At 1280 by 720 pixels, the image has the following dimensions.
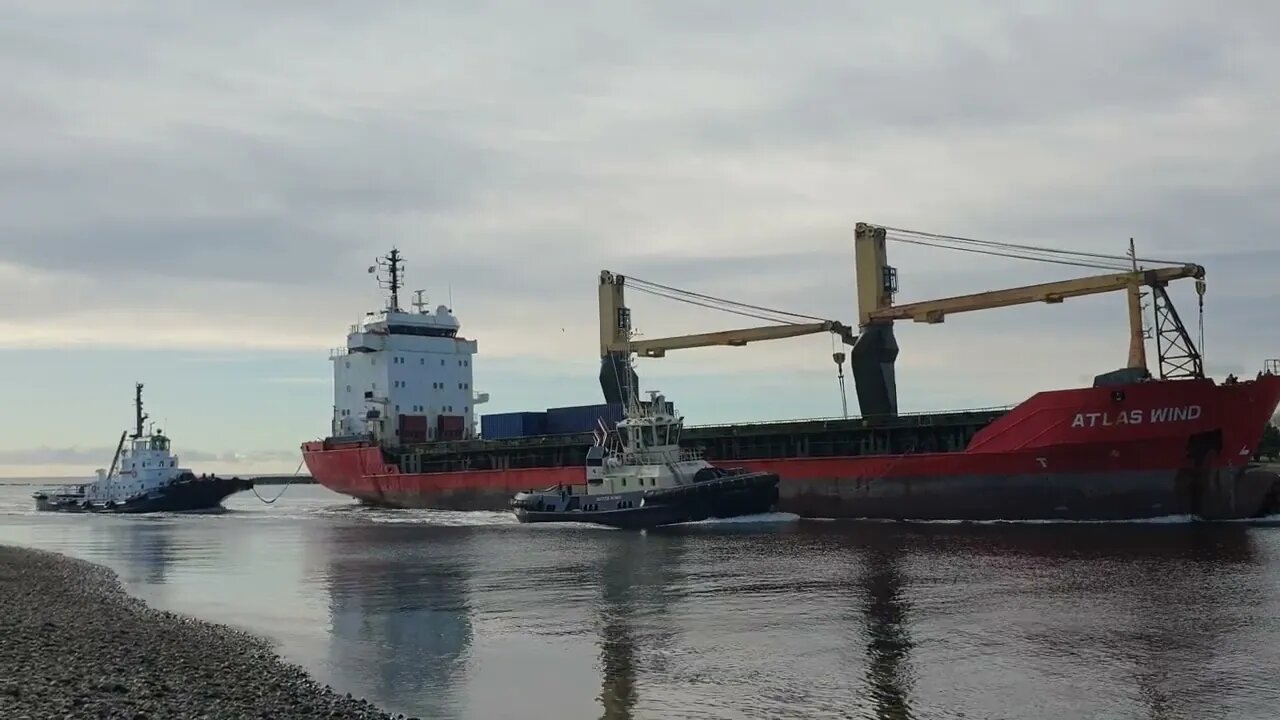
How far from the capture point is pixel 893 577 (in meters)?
19.3

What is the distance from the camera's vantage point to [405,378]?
51.0m

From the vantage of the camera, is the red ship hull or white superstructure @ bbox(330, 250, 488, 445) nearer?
the red ship hull

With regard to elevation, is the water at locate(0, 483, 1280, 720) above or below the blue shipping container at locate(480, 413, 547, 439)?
below

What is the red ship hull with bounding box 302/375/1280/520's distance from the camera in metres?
26.6

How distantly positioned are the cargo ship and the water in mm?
1171

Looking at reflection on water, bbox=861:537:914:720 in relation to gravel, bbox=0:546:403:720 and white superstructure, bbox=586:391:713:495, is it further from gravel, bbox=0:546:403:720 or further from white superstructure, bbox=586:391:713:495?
white superstructure, bbox=586:391:713:495

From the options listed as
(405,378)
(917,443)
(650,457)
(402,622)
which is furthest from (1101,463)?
(405,378)

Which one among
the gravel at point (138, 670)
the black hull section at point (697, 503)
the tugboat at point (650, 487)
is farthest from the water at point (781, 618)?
the tugboat at point (650, 487)

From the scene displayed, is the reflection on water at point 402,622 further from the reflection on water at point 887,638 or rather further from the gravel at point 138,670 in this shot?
the reflection on water at point 887,638

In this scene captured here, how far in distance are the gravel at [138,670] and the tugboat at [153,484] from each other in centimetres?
3422

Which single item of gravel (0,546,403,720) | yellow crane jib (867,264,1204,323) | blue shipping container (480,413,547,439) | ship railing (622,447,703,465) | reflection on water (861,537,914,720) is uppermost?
yellow crane jib (867,264,1204,323)

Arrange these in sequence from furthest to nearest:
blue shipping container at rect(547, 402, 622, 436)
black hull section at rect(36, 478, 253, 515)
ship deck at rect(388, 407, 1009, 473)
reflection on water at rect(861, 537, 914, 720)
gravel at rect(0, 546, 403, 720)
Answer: black hull section at rect(36, 478, 253, 515) < blue shipping container at rect(547, 402, 622, 436) < ship deck at rect(388, 407, 1009, 473) < reflection on water at rect(861, 537, 914, 720) < gravel at rect(0, 546, 403, 720)

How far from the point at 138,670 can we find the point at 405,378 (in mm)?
40349

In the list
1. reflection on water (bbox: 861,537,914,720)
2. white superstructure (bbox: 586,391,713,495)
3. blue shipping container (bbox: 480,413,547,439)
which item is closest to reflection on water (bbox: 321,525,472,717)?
reflection on water (bbox: 861,537,914,720)
